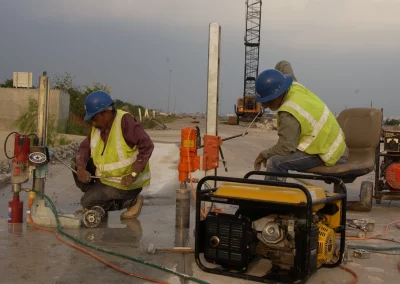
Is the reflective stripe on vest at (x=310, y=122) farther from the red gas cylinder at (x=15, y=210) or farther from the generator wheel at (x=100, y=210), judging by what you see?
the red gas cylinder at (x=15, y=210)

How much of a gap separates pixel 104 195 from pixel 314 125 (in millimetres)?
2471

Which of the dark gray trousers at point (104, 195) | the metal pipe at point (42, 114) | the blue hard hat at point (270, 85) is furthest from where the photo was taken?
the dark gray trousers at point (104, 195)

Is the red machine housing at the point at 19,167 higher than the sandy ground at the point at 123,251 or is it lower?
higher

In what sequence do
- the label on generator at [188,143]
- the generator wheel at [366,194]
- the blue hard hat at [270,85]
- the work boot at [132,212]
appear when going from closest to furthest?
the blue hard hat at [270,85]
the label on generator at [188,143]
the work boot at [132,212]
the generator wheel at [366,194]

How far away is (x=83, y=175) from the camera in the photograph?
5672mm

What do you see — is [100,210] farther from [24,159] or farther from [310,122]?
[310,122]

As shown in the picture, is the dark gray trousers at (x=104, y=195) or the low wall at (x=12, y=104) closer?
the dark gray trousers at (x=104, y=195)

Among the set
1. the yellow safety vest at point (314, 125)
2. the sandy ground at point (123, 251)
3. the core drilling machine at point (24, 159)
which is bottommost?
the sandy ground at point (123, 251)

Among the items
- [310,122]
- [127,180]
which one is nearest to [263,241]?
[310,122]

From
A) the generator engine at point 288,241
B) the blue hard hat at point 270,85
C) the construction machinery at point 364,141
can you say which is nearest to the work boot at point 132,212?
the blue hard hat at point 270,85

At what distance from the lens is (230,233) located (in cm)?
385

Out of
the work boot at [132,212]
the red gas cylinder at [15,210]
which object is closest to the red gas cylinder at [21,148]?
the red gas cylinder at [15,210]

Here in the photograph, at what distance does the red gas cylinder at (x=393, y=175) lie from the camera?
22.3 feet

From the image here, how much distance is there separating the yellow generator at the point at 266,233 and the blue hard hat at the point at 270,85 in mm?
1466
